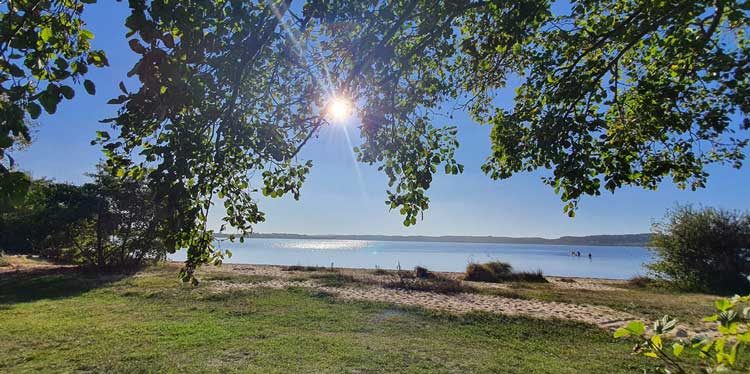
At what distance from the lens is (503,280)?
22656 mm

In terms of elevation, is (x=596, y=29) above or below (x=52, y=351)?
above

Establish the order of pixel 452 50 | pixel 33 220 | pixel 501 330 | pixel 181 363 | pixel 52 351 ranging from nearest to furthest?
1. pixel 452 50
2. pixel 181 363
3. pixel 52 351
4. pixel 501 330
5. pixel 33 220

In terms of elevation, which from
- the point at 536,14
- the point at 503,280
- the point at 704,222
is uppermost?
Result: the point at 536,14

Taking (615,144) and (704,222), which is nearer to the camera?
(615,144)

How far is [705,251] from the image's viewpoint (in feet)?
65.4

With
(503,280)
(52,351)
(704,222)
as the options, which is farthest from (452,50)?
(704,222)

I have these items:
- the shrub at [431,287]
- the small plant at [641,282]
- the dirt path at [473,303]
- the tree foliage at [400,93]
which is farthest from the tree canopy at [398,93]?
the small plant at [641,282]

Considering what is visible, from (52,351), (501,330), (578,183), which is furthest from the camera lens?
(501,330)

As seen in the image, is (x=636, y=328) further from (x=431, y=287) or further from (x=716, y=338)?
(x=431, y=287)

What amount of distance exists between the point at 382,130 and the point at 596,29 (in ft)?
8.50

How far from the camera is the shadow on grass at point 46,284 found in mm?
13383

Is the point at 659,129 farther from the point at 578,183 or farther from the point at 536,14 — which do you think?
the point at 536,14

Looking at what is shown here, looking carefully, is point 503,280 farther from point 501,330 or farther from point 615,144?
point 615,144

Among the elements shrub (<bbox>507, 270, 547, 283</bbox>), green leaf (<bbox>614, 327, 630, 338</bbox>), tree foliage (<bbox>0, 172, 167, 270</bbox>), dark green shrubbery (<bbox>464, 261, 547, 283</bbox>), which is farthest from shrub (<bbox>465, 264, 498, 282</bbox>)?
green leaf (<bbox>614, 327, 630, 338</bbox>)
